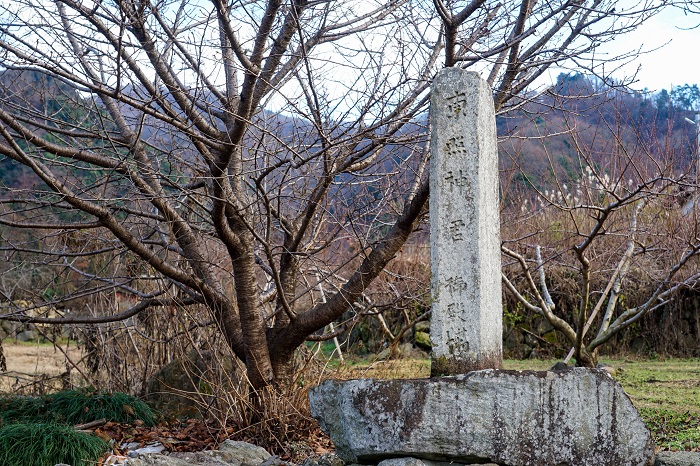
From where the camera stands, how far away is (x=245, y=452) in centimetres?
464

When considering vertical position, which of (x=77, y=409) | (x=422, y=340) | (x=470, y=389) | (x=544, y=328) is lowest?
(x=77, y=409)

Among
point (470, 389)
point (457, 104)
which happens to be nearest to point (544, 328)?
point (457, 104)

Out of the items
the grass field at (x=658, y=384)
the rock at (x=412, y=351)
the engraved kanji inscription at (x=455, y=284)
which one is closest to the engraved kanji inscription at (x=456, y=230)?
the engraved kanji inscription at (x=455, y=284)

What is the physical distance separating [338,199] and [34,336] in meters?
13.4

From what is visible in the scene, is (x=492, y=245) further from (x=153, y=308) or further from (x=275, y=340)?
(x=153, y=308)

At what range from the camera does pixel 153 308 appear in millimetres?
7105

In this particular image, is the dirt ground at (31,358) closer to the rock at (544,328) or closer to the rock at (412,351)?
the rock at (412,351)

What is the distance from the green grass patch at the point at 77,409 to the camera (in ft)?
18.8

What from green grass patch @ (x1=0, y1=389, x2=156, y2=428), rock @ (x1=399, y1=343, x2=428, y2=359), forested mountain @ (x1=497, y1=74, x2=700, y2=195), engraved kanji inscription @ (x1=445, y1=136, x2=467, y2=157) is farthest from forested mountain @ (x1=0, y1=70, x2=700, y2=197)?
rock @ (x1=399, y1=343, x2=428, y2=359)

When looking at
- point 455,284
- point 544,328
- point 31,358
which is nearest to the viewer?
point 455,284

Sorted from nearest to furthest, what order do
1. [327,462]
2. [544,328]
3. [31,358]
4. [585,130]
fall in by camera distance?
1. [327,462]
2. [585,130]
3. [544,328]
4. [31,358]

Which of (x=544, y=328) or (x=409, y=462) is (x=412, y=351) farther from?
(x=409, y=462)

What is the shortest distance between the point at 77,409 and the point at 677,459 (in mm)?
4784

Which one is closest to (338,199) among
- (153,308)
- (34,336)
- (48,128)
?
(153,308)
